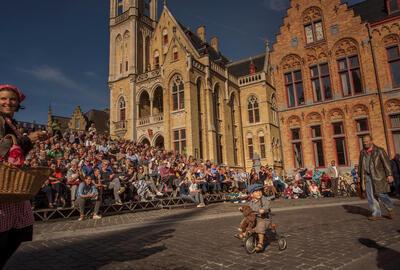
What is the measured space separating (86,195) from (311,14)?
727 inches

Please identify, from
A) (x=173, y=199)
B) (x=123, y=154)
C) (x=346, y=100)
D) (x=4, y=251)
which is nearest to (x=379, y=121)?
(x=346, y=100)

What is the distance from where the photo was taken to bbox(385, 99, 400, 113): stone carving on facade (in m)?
16.5

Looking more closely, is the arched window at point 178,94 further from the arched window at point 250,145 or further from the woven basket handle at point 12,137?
the woven basket handle at point 12,137

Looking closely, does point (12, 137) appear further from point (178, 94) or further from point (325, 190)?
point (178, 94)

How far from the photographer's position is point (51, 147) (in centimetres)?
1270

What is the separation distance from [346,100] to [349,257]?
16.4 meters

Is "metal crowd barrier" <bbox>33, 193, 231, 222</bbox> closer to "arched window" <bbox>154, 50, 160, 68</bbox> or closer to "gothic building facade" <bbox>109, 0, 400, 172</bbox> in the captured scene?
"gothic building facade" <bbox>109, 0, 400, 172</bbox>

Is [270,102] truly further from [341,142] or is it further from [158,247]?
[158,247]

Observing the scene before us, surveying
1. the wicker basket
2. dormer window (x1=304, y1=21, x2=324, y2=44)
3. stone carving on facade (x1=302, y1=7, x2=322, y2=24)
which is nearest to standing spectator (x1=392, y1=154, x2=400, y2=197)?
dormer window (x1=304, y1=21, x2=324, y2=44)

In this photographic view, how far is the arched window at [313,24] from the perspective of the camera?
1908 centimetres

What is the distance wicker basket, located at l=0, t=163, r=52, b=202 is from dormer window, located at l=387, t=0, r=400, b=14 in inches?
864

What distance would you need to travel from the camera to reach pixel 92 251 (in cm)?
450

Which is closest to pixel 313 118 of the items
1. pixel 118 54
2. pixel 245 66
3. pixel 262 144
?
pixel 262 144

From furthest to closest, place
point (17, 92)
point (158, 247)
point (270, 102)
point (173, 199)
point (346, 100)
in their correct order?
point (270, 102)
point (346, 100)
point (173, 199)
point (158, 247)
point (17, 92)
